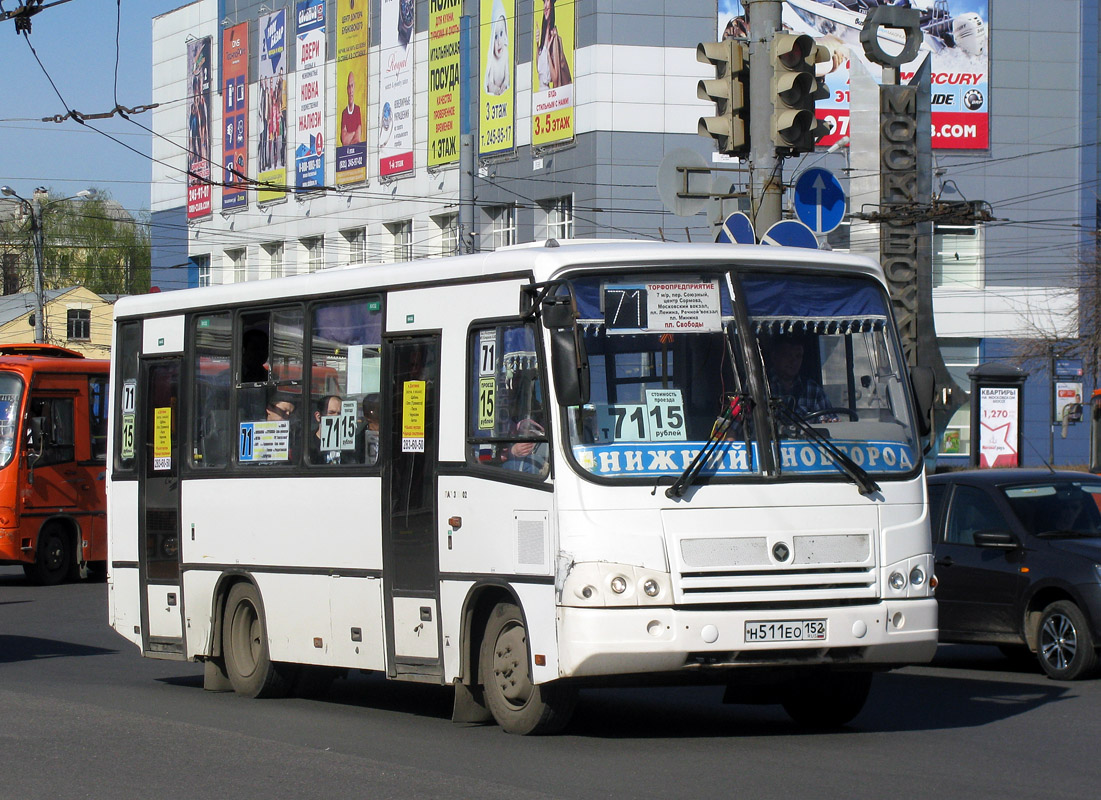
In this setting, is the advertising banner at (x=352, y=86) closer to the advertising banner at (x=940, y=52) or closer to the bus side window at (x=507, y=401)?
the advertising banner at (x=940, y=52)

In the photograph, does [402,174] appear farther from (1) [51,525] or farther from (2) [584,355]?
(2) [584,355]

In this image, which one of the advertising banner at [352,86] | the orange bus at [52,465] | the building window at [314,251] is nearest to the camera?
the orange bus at [52,465]

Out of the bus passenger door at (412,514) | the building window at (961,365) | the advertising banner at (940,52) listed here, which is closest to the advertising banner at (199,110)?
the advertising banner at (940,52)

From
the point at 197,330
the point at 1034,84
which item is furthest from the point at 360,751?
the point at 1034,84

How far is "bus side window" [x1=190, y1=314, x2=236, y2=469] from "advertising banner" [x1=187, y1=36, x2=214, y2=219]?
53.5m

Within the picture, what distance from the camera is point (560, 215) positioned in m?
50.5

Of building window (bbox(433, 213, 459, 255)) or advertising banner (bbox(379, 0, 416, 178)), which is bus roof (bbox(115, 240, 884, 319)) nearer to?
building window (bbox(433, 213, 459, 255))

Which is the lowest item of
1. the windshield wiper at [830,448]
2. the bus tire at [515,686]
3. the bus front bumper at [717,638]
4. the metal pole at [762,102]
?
the bus tire at [515,686]

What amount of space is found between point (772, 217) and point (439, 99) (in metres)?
40.0

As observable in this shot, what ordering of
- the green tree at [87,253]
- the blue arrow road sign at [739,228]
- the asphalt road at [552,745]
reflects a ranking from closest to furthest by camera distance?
the asphalt road at [552,745], the blue arrow road sign at [739,228], the green tree at [87,253]

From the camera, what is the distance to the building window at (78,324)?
8538 cm

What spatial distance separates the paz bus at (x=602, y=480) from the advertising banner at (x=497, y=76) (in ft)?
Result: 131

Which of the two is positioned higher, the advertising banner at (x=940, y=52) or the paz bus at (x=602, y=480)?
the advertising banner at (x=940, y=52)

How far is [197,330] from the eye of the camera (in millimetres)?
12961
